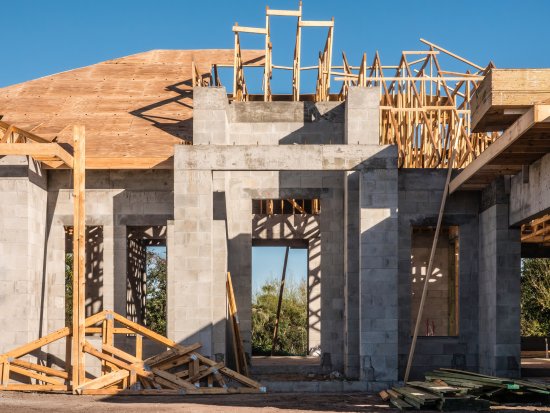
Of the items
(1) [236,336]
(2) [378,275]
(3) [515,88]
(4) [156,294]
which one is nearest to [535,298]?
(4) [156,294]

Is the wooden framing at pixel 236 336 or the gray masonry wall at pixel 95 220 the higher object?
the gray masonry wall at pixel 95 220

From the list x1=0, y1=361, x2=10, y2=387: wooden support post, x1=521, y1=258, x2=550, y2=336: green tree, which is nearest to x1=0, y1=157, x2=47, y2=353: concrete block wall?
x1=0, y1=361, x2=10, y2=387: wooden support post

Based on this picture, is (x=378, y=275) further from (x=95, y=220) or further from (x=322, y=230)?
(x=95, y=220)

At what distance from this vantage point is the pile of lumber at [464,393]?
49.4 feet

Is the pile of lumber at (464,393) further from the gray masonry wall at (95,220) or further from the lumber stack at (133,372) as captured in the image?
the gray masonry wall at (95,220)

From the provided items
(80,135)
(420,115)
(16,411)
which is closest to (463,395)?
(16,411)

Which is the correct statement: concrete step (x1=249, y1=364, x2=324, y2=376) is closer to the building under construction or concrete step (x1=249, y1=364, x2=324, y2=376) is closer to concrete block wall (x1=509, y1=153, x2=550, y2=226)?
the building under construction

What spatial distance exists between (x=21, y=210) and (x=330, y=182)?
7495mm

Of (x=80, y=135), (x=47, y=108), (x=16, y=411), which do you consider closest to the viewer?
(x=16, y=411)

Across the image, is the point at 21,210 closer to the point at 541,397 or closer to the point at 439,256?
the point at 541,397

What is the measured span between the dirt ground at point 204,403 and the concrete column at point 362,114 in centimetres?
644

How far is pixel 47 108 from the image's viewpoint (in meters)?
25.3

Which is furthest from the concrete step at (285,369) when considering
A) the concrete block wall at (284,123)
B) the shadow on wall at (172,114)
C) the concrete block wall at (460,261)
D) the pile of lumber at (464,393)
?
the shadow on wall at (172,114)

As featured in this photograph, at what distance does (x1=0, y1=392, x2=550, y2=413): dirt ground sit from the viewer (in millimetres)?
15250
